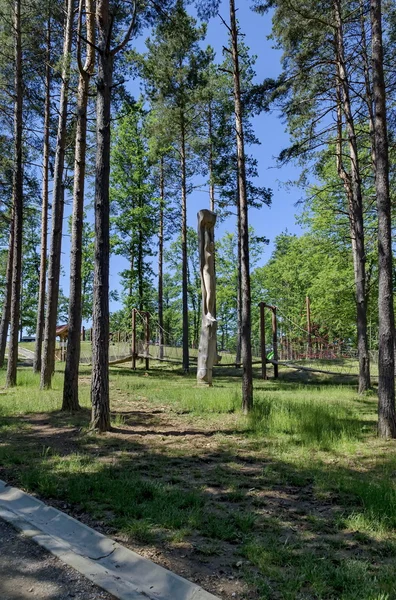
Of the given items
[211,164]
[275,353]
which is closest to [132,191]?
[211,164]

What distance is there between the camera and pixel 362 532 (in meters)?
3.33

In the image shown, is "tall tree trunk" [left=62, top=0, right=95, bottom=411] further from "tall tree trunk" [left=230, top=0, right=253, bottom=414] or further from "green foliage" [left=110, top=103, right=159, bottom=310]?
"green foliage" [left=110, top=103, right=159, bottom=310]

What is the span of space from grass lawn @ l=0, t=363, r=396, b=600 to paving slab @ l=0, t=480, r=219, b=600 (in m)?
0.13

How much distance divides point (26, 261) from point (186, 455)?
35.6 metres

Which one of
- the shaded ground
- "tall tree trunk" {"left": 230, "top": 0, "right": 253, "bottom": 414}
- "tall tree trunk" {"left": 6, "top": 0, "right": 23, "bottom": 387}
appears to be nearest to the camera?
the shaded ground

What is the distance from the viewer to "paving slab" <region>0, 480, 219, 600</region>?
2529mm

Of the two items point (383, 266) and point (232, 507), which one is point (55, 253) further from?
point (232, 507)

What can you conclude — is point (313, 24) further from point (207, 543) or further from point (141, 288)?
point (141, 288)

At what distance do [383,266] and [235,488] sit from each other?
4.27 m

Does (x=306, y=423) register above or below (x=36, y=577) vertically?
above

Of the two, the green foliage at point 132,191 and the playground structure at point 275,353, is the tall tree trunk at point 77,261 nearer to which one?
Result: the playground structure at point 275,353

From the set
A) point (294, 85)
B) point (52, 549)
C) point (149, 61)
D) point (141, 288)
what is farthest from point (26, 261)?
point (52, 549)

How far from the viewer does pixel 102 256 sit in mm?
6492

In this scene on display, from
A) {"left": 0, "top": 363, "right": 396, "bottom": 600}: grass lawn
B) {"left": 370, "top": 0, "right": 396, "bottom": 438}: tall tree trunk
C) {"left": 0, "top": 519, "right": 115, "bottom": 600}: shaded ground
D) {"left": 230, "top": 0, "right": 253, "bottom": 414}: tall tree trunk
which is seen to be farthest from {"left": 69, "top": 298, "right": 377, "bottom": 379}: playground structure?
{"left": 0, "top": 519, "right": 115, "bottom": 600}: shaded ground
